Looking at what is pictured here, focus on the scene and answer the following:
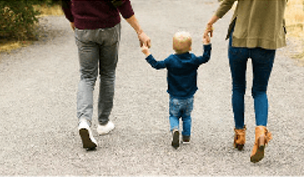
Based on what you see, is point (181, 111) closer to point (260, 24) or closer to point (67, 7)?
point (260, 24)

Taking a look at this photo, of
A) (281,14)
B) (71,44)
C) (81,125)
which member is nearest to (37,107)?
(81,125)

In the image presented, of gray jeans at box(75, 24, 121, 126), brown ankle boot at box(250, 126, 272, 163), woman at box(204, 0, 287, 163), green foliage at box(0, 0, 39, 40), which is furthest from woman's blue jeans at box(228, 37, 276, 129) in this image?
green foliage at box(0, 0, 39, 40)

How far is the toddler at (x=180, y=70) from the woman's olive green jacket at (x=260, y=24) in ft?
1.19

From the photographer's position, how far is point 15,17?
9.20 m

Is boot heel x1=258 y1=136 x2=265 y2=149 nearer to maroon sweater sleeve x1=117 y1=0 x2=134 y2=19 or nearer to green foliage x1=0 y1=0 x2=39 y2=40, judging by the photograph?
maroon sweater sleeve x1=117 y1=0 x2=134 y2=19

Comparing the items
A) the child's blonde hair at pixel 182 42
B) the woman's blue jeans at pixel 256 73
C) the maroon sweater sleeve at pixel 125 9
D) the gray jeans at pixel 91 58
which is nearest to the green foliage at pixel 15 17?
the gray jeans at pixel 91 58

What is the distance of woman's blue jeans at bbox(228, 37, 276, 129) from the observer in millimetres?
3311

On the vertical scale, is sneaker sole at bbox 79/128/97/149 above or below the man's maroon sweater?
below

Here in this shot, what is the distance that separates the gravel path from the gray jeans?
1.58 ft

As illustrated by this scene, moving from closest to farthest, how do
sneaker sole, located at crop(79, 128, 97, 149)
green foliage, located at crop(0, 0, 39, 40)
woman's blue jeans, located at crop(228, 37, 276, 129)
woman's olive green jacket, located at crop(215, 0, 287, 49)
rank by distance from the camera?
1. woman's olive green jacket, located at crop(215, 0, 287, 49)
2. woman's blue jeans, located at crop(228, 37, 276, 129)
3. sneaker sole, located at crop(79, 128, 97, 149)
4. green foliage, located at crop(0, 0, 39, 40)

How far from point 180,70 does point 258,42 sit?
768 millimetres

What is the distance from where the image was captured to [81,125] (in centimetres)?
361

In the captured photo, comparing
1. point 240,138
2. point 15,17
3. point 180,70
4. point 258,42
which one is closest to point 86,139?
point 180,70

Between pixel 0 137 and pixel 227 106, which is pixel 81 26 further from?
pixel 227 106
